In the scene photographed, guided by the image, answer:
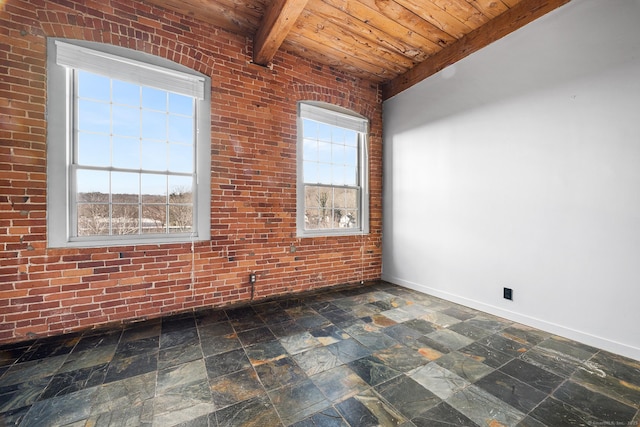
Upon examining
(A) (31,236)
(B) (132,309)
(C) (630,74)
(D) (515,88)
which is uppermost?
(D) (515,88)

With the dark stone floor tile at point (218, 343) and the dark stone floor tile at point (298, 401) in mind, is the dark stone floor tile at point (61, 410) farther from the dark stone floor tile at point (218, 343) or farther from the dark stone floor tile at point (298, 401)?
the dark stone floor tile at point (298, 401)

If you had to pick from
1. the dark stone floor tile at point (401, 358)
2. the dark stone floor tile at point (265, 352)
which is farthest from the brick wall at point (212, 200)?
the dark stone floor tile at point (401, 358)

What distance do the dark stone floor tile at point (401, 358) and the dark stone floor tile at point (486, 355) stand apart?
40cm

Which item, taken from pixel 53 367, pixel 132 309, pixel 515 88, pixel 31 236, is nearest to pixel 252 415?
pixel 53 367

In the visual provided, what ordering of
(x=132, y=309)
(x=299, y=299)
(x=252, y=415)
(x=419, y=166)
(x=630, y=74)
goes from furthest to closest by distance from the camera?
(x=419, y=166)
(x=299, y=299)
(x=132, y=309)
(x=630, y=74)
(x=252, y=415)

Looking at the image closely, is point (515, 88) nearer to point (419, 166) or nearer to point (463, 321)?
point (419, 166)

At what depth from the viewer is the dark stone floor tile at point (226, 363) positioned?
187cm

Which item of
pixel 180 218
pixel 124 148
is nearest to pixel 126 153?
pixel 124 148

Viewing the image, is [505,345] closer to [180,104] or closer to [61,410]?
[61,410]

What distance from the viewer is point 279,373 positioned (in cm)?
185

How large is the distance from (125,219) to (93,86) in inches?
52.6

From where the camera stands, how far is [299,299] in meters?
3.42

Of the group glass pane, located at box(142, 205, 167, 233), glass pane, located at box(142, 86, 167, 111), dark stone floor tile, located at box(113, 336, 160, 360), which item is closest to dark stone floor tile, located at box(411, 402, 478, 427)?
dark stone floor tile, located at box(113, 336, 160, 360)

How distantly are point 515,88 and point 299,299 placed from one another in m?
3.47
